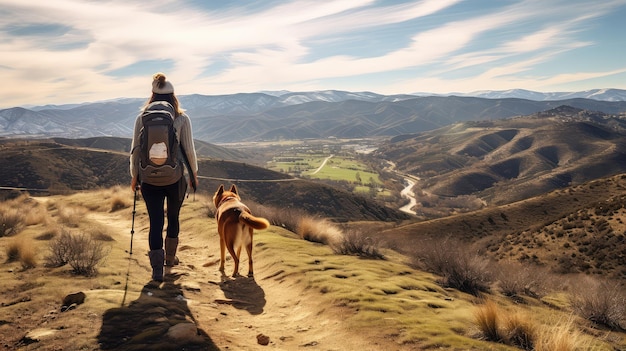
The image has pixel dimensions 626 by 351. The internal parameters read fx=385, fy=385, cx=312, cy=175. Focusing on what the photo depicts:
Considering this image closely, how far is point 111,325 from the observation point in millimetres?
4270

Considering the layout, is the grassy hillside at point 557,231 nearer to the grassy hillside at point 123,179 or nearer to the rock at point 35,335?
the rock at point 35,335

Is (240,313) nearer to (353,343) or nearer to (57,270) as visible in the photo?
(353,343)

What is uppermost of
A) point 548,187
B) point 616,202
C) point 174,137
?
point 174,137

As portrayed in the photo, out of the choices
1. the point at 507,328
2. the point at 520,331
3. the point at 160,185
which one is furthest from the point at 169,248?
the point at 520,331

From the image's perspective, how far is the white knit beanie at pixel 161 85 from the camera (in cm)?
612

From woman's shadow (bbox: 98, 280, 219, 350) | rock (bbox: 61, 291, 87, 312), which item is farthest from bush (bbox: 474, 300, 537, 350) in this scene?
rock (bbox: 61, 291, 87, 312)

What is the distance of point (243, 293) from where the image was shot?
690 centimetres

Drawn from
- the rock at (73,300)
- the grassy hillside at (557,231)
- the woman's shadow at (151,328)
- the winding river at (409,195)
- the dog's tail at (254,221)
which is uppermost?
the dog's tail at (254,221)

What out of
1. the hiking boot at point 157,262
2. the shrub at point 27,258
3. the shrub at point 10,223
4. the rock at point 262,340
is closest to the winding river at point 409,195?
the shrub at point 10,223

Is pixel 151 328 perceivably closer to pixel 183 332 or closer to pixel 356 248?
pixel 183 332

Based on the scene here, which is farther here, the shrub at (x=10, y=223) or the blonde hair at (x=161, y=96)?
the shrub at (x=10, y=223)

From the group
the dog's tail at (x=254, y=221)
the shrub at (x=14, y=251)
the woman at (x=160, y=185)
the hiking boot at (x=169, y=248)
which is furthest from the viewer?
the shrub at (x=14, y=251)

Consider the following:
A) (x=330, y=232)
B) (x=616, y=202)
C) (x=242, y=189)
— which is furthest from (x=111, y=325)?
(x=242, y=189)

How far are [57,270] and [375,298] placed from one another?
5200 millimetres
